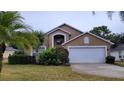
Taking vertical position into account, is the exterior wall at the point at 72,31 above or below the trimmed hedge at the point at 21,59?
above

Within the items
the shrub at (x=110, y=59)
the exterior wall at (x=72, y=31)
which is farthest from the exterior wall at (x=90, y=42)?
the shrub at (x=110, y=59)

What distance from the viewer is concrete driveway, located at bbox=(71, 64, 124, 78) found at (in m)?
12.1

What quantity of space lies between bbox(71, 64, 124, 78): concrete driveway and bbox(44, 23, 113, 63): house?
0.19 metres

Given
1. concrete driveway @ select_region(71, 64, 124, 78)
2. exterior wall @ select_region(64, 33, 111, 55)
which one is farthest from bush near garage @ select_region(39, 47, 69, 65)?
concrete driveway @ select_region(71, 64, 124, 78)

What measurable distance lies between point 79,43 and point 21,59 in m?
2.21

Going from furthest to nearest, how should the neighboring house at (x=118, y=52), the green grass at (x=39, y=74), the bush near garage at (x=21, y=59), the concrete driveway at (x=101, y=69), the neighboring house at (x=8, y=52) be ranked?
1. the concrete driveway at (x=101, y=69)
2. the neighboring house at (x=118, y=52)
3. the bush near garage at (x=21, y=59)
4. the green grass at (x=39, y=74)
5. the neighboring house at (x=8, y=52)

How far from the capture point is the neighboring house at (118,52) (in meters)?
11.8

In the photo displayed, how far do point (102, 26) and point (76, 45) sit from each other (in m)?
1.46

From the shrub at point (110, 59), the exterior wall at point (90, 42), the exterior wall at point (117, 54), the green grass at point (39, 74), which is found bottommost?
the green grass at point (39, 74)

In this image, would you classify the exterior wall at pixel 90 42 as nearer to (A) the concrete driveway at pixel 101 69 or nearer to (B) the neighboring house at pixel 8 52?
(A) the concrete driveway at pixel 101 69

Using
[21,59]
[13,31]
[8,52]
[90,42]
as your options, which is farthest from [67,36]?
[8,52]

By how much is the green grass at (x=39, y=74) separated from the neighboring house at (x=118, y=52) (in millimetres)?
914

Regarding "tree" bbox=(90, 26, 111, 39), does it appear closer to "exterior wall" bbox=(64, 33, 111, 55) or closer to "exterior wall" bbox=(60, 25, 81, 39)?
"exterior wall" bbox=(64, 33, 111, 55)
